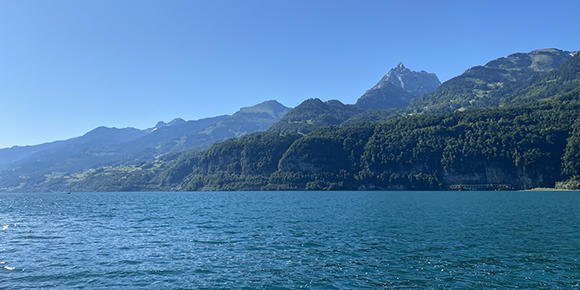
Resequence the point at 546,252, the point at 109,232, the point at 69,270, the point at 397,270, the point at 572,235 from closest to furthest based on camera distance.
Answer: the point at 397,270 → the point at 69,270 → the point at 546,252 → the point at 572,235 → the point at 109,232

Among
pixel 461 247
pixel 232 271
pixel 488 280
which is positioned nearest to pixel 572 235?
pixel 461 247

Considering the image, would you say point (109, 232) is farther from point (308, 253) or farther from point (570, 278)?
point (570, 278)

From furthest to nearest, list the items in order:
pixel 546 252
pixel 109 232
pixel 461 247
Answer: pixel 109 232
pixel 461 247
pixel 546 252

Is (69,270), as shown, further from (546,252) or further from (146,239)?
(546,252)

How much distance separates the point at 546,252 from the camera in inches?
1451

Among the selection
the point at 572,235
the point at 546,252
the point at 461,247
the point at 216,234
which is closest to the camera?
the point at 546,252

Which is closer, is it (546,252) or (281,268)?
(281,268)

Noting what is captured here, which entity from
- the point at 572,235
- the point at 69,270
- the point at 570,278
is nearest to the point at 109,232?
the point at 69,270

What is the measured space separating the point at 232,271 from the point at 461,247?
26.4 metres

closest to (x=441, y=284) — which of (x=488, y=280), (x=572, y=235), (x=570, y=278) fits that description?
(x=488, y=280)

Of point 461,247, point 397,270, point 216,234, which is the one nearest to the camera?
point 397,270

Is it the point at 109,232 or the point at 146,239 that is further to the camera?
the point at 109,232

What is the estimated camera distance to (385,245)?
42062 mm

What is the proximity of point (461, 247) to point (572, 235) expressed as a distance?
19241 millimetres
